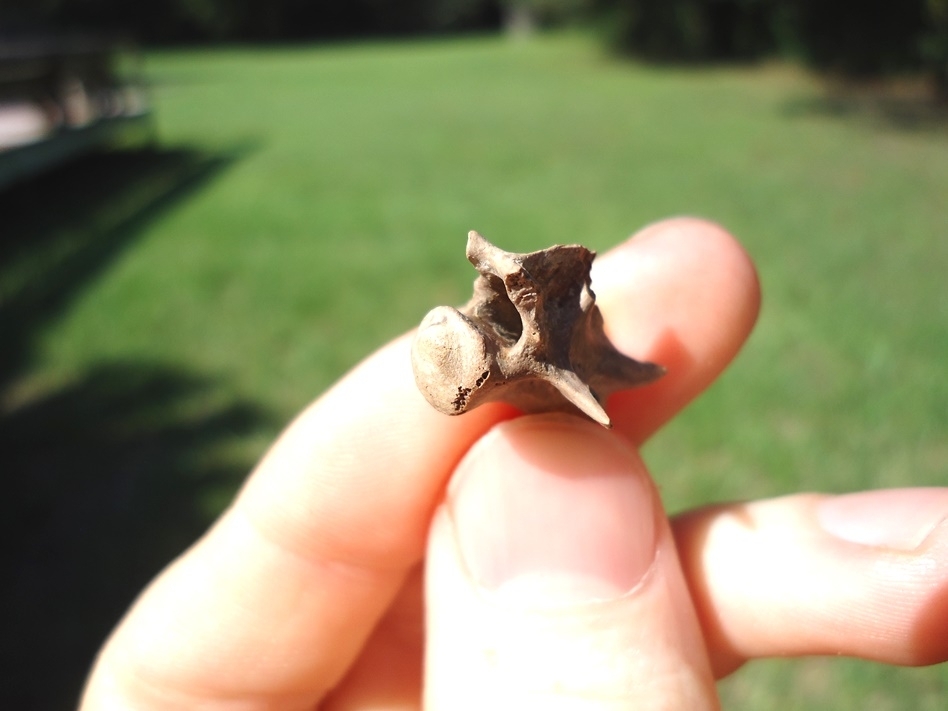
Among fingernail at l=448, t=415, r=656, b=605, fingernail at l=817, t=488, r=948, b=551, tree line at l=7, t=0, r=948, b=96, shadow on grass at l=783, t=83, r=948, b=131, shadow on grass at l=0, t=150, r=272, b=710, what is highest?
tree line at l=7, t=0, r=948, b=96

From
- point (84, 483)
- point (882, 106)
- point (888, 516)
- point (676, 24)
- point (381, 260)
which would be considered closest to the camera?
point (888, 516)

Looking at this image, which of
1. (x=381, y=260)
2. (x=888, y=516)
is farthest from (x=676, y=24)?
(x=888, y=516)

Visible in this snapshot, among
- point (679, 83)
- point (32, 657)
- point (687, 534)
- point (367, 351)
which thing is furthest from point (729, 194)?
point (679, 83)

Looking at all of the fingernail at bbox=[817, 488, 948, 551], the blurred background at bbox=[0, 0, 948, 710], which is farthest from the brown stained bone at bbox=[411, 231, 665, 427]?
the blurred background at bbox=[0, 0, 948, 710]

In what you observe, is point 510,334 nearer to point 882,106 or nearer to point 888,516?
point 888,516

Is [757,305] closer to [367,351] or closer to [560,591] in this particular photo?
[560,591]

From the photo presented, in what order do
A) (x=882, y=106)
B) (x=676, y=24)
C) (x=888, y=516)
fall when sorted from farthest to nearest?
1. (x=676, y=24)
2. (x=882, y=106)
3. (x=888, y=516)

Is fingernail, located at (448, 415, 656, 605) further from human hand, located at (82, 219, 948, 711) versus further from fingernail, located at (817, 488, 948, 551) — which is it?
fingernail, located at (817, 488, 948, 551)
